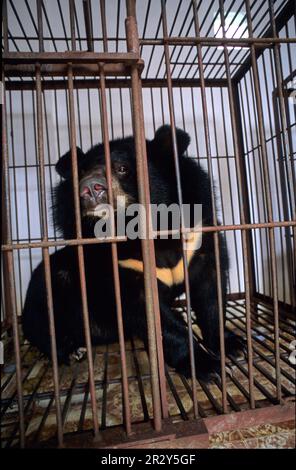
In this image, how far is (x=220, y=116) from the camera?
297 centimetres

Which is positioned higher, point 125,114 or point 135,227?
point 125,114

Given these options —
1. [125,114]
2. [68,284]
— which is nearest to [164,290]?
[68,284]

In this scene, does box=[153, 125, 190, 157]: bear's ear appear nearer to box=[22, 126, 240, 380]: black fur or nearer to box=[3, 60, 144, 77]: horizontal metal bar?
box=[22, 126, 240, 380]: black fur

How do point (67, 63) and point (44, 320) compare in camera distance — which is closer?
point (67, 63)

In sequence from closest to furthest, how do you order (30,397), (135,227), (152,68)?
(30,397) → (135,227) → (152,68)

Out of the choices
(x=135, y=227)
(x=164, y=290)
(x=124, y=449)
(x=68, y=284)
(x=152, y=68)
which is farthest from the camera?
(x=152, y=68)

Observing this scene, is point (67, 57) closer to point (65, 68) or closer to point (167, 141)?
point (65, 68)

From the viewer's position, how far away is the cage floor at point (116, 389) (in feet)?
3.52

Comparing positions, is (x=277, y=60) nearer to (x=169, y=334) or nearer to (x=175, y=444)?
(x=169, y=334)

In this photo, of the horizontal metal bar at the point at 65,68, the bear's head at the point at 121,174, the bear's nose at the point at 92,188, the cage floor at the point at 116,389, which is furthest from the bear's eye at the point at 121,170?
the cage floor at the point at 116,389

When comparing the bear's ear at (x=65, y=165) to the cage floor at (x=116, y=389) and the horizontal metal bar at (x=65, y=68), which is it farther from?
the cage floor at (x=116, y=389)

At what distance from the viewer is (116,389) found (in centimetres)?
137

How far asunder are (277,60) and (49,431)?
1.59 meters

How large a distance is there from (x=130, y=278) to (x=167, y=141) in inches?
30.3
